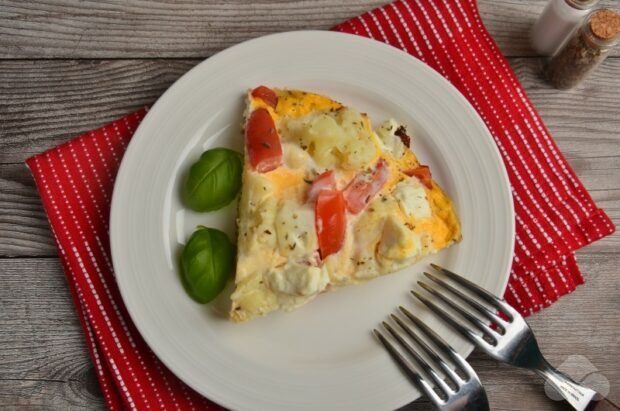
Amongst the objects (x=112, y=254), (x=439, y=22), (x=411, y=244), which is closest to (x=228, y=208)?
(x=112, y=254)

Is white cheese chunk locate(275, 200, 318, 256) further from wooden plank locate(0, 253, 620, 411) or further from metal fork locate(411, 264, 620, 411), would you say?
wooden plank locate(0, 253, 620, 411)

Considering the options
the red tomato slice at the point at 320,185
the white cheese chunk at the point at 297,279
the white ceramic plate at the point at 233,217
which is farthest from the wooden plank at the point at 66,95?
the white cheese chunk at the point at 297,279

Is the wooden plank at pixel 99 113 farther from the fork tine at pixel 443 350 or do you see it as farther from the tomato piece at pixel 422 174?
the fork tine at pixel 443 350

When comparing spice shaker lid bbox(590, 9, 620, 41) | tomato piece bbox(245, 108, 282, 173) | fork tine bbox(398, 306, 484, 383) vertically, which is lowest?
fork tine bbox(398, 306, 484, 383)

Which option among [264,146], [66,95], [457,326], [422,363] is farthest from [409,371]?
[66,95]

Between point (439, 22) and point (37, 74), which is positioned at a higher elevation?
point (439, 22)

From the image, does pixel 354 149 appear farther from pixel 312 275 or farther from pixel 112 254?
pixel 112 254

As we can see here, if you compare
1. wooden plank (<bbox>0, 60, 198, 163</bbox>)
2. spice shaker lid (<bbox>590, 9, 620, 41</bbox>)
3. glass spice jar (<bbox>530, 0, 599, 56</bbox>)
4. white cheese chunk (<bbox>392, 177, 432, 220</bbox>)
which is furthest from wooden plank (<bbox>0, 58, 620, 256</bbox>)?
white cheese chunk (<bbox>392, 177, 432, 220</bbox>)

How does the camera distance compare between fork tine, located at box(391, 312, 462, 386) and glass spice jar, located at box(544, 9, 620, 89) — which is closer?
fork tine, located at box(391, 312, 462, 386)
